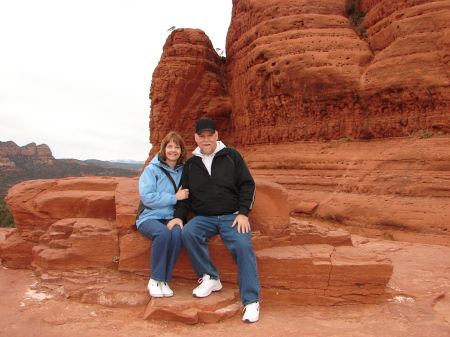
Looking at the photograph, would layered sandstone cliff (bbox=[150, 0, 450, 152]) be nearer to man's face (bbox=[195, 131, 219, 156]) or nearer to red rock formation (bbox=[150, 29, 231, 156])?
red rock formation (bbox=[150, 29, 231, 156])

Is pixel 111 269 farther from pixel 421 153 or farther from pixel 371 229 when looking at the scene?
pixel 421 153

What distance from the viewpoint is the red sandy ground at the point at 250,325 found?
3.80 metres

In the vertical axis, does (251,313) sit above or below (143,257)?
below

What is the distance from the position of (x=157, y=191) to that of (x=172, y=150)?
61 centimetres

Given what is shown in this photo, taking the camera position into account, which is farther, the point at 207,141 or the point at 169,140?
the point at 169,140

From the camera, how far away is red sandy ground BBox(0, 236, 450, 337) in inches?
150

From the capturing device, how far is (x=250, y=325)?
13.0ft

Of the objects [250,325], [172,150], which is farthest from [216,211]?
[250,325]

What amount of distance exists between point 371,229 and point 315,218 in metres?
2.41

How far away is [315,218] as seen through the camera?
1380 cm

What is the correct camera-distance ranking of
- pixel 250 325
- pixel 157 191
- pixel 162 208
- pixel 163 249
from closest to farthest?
pixel 250 325
pixel 163 249
pixel 162 208
pixel 157 191

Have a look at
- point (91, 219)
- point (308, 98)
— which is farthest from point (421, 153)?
point (91, 219)

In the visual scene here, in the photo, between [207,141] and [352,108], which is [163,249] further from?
[352,108]

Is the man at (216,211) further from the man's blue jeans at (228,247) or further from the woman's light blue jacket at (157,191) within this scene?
the woman's light blue jacket at (157,191)
